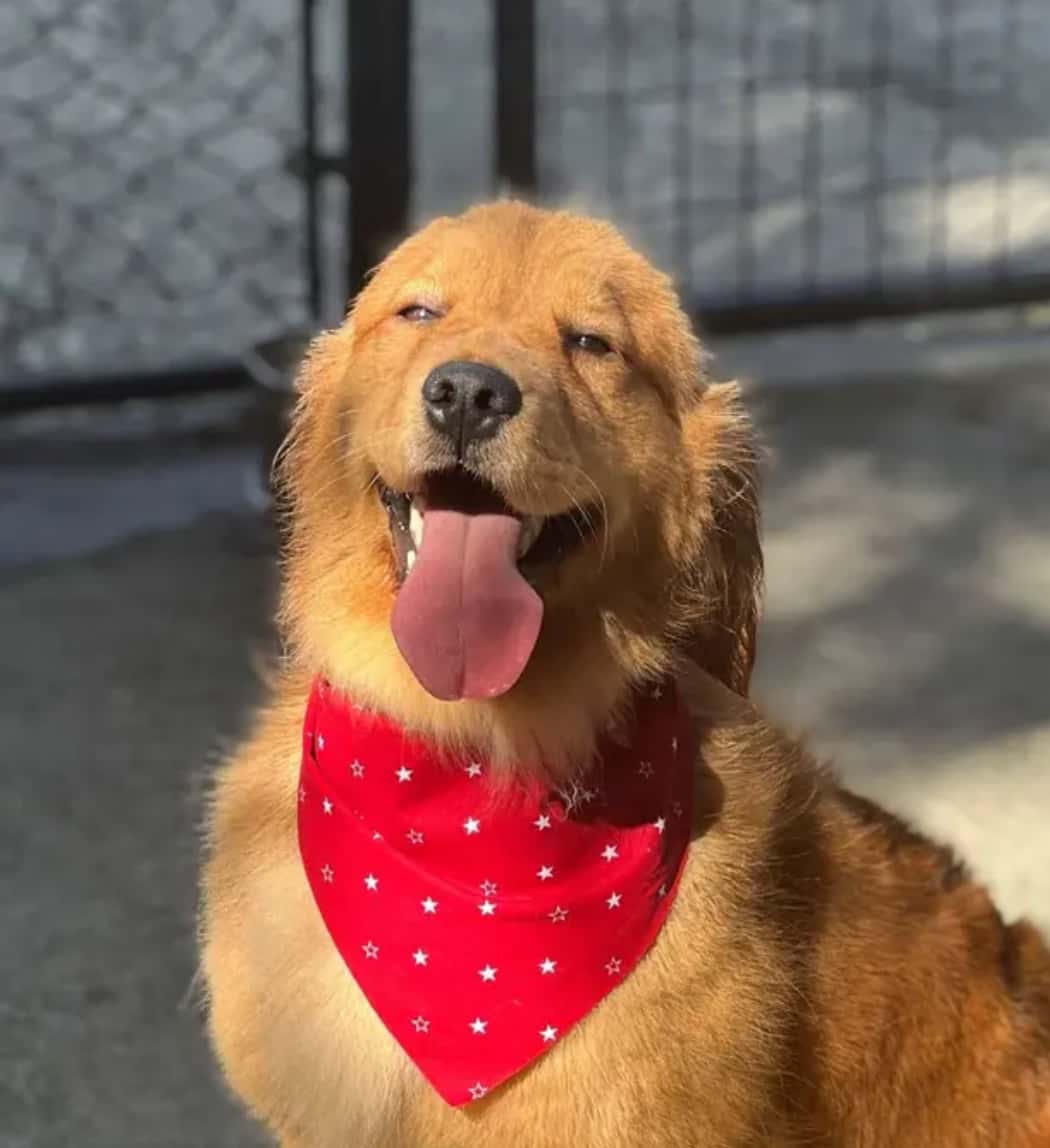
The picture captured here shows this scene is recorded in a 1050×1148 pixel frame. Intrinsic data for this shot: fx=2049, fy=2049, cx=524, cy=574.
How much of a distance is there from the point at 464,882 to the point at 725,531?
694mm

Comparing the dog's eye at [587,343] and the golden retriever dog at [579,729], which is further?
Result: the dog's eye at [587,343]

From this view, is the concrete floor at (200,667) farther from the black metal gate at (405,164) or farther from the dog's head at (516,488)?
the dog's head at (516,488)

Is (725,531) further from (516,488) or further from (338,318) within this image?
(338,318)

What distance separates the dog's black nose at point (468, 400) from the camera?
2.85 m

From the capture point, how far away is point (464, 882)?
124 inches

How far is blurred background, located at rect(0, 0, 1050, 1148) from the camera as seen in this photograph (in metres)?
4.77

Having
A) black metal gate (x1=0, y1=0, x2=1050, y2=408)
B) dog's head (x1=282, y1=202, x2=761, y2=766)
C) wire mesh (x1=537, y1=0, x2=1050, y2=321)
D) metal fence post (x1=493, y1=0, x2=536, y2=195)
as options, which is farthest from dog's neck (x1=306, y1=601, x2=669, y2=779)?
wire mesh (x1=537, y1=0, x2=1050, y2=321)

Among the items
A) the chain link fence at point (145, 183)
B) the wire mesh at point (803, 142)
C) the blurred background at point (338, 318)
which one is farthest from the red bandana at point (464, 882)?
the wire mesh at point (803, 142)

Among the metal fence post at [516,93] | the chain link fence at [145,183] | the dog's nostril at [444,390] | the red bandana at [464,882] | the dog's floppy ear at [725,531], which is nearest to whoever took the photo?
the dog's nostril at [444,390]

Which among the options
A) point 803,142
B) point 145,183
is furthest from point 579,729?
point 803,142

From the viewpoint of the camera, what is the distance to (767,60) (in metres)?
11.0

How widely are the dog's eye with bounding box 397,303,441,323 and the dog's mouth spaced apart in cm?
31

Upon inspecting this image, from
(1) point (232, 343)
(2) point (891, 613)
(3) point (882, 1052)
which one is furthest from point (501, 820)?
(1) point (232, 343)

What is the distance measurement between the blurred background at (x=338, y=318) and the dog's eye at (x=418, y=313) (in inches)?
67.1
